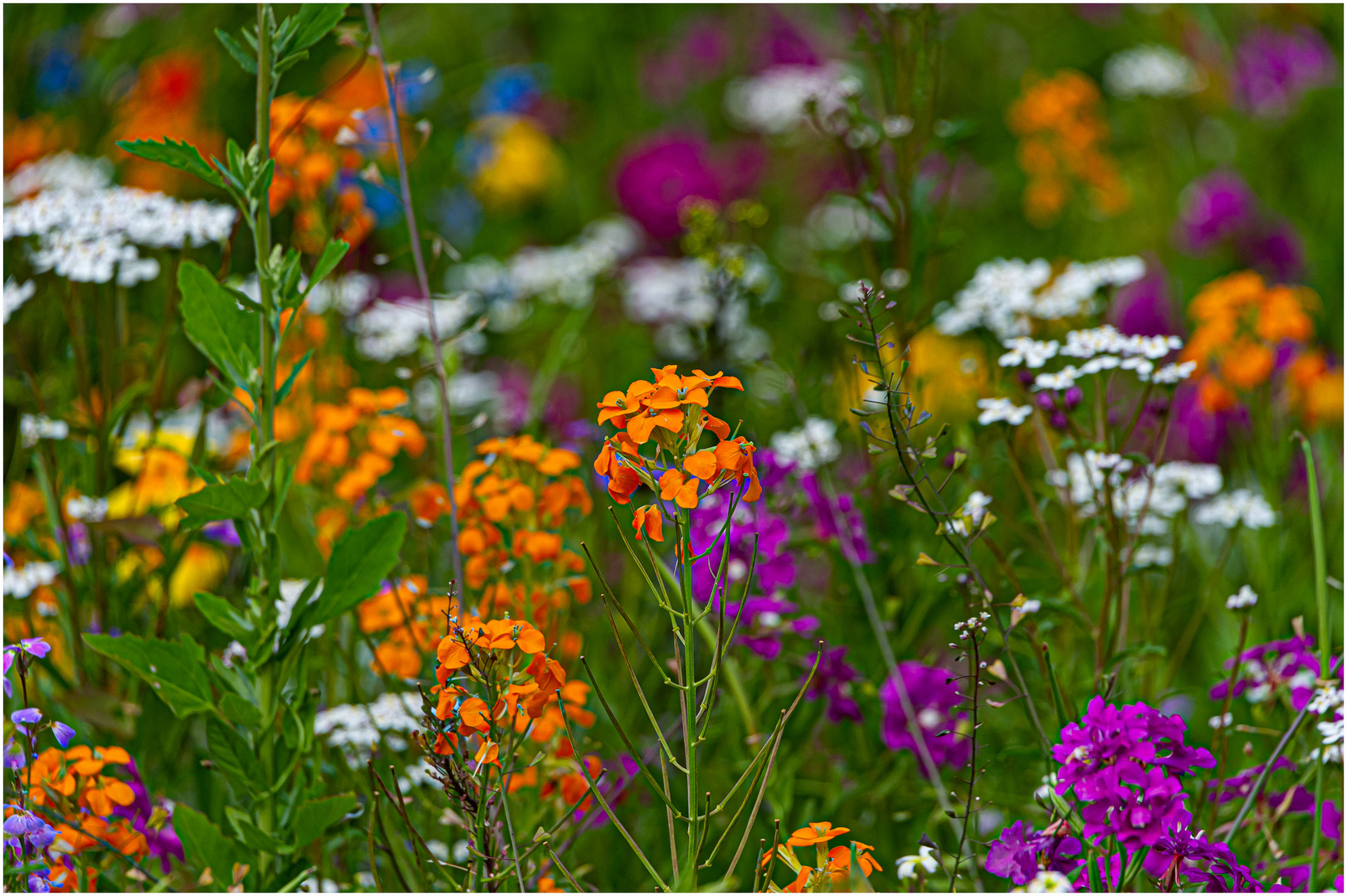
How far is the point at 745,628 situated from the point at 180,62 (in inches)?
107

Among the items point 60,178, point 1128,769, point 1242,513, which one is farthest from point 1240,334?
point 60,178

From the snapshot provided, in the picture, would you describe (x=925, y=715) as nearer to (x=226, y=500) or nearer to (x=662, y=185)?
(x=226, y=500)

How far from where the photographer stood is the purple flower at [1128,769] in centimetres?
80

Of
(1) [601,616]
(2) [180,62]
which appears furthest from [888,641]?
(2) [180,62]

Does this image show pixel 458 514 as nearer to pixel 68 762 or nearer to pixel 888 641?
pixel 68 762

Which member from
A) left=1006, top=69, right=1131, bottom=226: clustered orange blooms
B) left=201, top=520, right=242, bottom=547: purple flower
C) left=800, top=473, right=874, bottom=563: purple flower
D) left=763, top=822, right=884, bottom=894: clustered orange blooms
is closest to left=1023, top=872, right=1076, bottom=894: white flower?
left=763, top=822, right=884, bottom=894: clustered orange blooms

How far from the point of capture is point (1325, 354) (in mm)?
2189

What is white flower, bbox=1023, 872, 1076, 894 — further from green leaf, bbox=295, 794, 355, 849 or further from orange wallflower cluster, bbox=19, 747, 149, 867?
orange wallflower cluster, bbox=19, 747, 149, 867

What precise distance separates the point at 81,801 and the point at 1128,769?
951 mm

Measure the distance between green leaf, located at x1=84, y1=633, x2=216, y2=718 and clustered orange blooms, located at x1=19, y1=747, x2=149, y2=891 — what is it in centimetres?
9

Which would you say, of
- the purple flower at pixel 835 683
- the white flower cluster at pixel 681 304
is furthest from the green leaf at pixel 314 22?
the white flower cluster at pixel 681 304

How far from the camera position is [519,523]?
1.26m

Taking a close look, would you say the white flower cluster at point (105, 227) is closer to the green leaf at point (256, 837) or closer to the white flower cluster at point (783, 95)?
the green leaf at point (256, 837)

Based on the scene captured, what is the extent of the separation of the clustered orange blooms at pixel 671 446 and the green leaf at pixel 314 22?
443 millimetres
